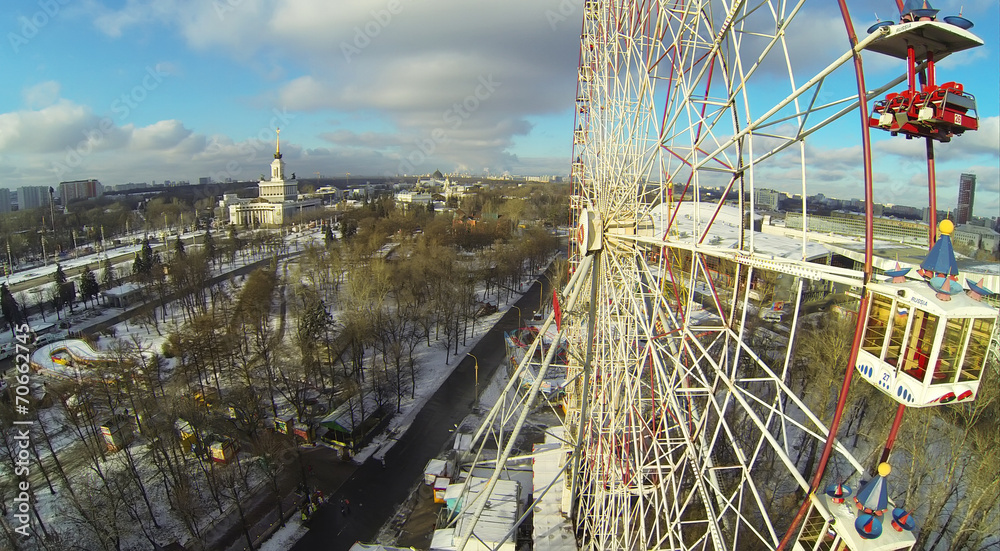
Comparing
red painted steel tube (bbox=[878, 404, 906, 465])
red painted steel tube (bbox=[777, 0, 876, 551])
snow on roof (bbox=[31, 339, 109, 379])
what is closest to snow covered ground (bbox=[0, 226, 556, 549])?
snow on roof (bbox=[31, 339, 109, 379])

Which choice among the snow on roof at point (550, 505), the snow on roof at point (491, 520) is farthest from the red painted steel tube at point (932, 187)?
the snow on roof at point (491, 520)

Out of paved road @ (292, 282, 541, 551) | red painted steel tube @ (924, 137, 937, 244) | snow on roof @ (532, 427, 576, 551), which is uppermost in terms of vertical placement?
red painted steel tube @ (924, 137, 937, 244)

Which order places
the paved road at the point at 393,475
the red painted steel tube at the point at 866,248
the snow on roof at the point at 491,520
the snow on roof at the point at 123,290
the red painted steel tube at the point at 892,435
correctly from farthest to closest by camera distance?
the snow on roof at the point at 123,290, the paved road at the point at 393,475, the snow on roof at the point at 491,520, the red painted steel tube at the point at 866,248, the red painted steel tube at the point at 892,435

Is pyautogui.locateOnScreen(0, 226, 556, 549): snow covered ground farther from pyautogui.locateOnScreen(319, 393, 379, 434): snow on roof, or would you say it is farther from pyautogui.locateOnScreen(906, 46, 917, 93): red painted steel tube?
pyautogui.locateOnScreen(906, 46, 917, 93): red painted steel tube

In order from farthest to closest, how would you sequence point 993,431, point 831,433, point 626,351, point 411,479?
point 411,479 < point 993,431 < point 626,351 < point 831,433

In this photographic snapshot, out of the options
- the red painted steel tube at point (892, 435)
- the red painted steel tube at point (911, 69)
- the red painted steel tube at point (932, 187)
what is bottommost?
the red painted steel tube at point (892, 435)

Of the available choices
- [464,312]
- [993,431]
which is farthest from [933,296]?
[464,312]

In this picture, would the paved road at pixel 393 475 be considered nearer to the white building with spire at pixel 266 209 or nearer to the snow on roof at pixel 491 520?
the snow on roof at pixel 491 520

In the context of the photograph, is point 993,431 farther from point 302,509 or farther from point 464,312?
point 464,312

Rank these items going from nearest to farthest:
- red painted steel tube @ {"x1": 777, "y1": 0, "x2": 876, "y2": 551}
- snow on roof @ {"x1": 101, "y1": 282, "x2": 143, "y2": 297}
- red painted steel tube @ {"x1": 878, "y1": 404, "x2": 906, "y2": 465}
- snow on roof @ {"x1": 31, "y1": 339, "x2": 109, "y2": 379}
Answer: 1. red painted steel tube @ {"x1": 878, "y1": 404, "x2": 906, "y2": 465}
2. red painted steel tube @ {"x1": 777, "y1": 0, "x2": 876, "y2": 551}
3. snow on roof @ {"x1": 31, "y1": 339, "x2": 109, "y2": 379}
4. snow on roof @ {"x1": 101, "y1": 282, "x2": 143, "y2": 297}
